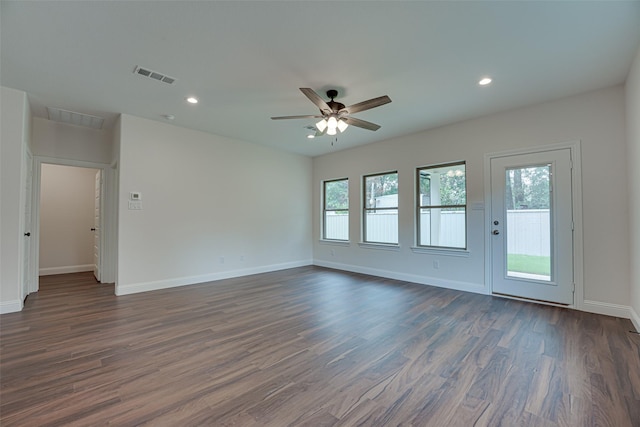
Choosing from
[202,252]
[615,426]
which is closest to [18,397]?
[202,252]

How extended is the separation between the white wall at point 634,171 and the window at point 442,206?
1842mm

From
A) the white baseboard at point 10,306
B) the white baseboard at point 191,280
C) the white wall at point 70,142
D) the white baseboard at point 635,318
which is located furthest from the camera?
the white wall at point 70,142

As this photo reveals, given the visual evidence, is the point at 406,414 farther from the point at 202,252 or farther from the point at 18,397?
the point at 202,252

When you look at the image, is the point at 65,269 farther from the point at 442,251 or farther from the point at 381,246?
the point at 442,251

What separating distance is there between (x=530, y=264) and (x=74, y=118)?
7.35 metres

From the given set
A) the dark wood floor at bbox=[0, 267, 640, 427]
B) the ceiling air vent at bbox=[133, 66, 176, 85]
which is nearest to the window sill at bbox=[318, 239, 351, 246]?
the dark wood floor at bbox=[0, 267, 640, 427]

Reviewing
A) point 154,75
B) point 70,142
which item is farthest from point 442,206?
point 70,142

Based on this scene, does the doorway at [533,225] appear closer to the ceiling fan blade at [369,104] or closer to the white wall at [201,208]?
the ceiling fan blade at [369,104]

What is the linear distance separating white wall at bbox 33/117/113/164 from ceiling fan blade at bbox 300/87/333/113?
14.3 feet

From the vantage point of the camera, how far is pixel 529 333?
2.87 meters

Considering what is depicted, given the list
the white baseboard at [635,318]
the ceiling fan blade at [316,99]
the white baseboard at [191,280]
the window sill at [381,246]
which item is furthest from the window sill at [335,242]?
the white baseboard at [635,318]

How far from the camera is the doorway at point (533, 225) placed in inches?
143

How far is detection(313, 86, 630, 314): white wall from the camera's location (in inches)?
131

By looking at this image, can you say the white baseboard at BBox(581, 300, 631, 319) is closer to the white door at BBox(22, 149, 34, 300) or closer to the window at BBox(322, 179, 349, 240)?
the window at BBox(322, 179, 349, 240)
